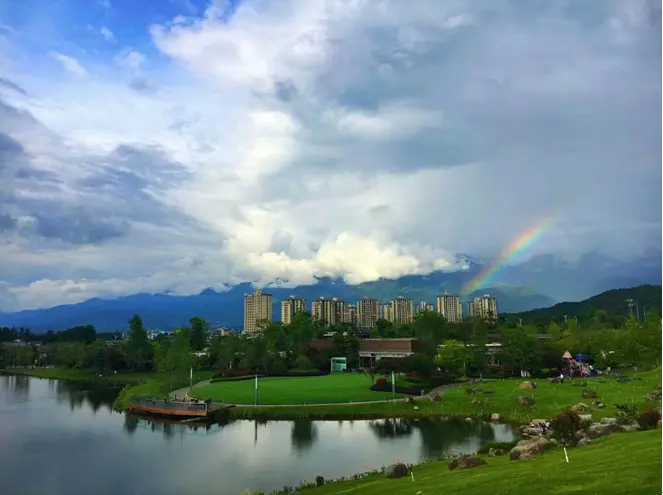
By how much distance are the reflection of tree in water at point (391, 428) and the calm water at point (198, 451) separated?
0.08 meters

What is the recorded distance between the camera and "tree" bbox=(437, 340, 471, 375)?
217 feet

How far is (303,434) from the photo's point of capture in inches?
1587

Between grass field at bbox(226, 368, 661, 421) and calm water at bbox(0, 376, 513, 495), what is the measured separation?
241 cm

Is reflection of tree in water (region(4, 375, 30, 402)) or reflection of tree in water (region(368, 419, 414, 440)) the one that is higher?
reflection of tree in water (region(368, 419, 414, 440))

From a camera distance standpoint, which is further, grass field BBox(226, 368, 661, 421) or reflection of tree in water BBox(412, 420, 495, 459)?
grass field BBox(226, 368, 661, 421)

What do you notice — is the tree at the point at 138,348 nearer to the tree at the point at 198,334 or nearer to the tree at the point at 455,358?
the tree at the point at 198,334

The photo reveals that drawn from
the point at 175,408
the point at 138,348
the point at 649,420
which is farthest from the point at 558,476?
the point at 138,348

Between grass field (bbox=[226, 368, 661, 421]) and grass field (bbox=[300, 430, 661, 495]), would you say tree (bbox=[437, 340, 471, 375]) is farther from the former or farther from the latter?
grass field (bbox=[300, 430, 661, 495])

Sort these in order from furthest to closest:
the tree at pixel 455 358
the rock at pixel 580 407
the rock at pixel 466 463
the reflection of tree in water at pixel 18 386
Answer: the reflection of tree in water at pixel 18 386 → the tree at pixel 455 358 → the rock at pixel 580 407 → the rock at pixel 466 463

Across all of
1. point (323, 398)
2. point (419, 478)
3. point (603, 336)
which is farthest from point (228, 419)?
point (603, 336)

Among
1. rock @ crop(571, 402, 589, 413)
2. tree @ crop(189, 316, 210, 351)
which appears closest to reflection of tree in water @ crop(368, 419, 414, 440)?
rock @ crop(571, 402, 589, 413)

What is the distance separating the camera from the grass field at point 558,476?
13.9m

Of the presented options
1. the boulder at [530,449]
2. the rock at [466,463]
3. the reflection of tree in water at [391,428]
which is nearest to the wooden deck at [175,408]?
the reflection of tree in water at [391,428]

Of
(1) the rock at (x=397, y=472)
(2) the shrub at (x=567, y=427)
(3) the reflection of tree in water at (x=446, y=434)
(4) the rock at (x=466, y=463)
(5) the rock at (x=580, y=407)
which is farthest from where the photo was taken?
(5) the rock at (x=580, y=407)
